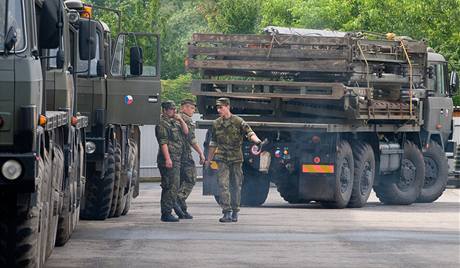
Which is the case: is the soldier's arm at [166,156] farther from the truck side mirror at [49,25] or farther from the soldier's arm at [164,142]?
the truck side mirror at [49,25]

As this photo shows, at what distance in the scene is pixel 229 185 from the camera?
2197 centimetres

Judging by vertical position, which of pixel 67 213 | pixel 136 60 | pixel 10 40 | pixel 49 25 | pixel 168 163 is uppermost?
pixel 49 25

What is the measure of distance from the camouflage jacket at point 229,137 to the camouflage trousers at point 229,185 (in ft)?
0.38

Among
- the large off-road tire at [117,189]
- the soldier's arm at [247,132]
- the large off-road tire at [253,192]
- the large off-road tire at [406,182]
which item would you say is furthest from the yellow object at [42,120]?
the large off-road tire at [406,182]

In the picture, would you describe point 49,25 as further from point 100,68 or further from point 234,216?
point 234,216

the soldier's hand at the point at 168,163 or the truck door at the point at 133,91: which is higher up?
the truck door at the point at 133,91

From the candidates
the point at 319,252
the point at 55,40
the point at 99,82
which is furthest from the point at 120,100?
the point at 55,40

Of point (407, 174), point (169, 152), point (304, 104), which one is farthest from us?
point (407, 174)

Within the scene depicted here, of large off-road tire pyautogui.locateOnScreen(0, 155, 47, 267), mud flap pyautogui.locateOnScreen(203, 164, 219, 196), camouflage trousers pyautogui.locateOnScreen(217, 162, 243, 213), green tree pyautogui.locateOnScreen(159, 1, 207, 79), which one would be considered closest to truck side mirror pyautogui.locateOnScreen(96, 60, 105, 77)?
camouflage trousers pyautogui.locateOnScreen(217, 162, 243, 213)

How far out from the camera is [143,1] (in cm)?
5956

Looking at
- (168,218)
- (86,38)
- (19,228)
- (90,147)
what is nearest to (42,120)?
(19,228)

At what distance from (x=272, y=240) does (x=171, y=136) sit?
421cm

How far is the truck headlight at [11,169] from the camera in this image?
11.8m

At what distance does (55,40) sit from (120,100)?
9.44 metres
